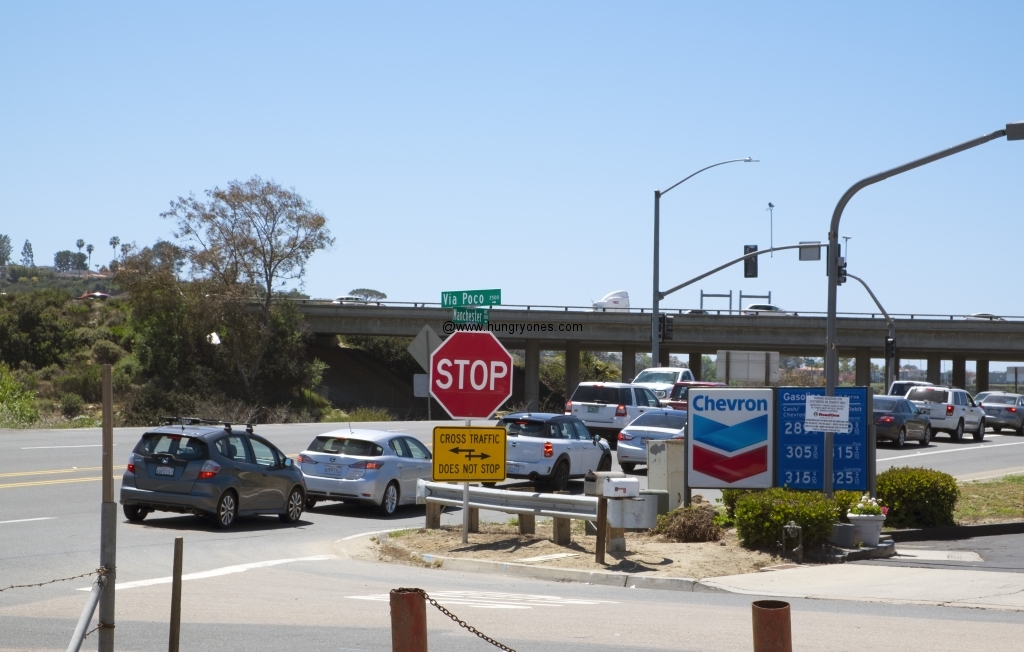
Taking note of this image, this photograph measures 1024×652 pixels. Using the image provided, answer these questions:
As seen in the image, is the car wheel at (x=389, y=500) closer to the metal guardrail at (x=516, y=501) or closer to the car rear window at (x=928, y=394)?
the metal guardrail at (x=516, y=501)

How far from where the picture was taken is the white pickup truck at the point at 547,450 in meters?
23.0

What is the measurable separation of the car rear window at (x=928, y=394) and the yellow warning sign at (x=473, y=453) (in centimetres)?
3088

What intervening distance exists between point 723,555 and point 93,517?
9626 millimetres

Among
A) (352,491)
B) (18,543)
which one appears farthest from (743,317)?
(18,543)

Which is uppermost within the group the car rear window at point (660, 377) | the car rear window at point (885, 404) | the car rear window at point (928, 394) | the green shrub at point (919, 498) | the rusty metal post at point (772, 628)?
the car rear window at point (660, 377)

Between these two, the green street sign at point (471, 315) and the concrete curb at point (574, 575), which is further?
the green street sign at point (471, 315)

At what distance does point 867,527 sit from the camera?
1467 centimetres

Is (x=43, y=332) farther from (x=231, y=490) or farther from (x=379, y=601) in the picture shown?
(x=379, y=601)

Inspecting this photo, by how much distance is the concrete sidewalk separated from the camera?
36.6ft

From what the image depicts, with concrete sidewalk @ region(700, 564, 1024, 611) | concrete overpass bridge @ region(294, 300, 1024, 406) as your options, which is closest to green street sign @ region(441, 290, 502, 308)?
concrete sidewalk @ region(700, 564, 1024, 611)

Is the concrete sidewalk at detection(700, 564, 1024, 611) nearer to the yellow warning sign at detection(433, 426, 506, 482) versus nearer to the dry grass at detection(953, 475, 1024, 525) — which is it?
the yellow warning sign at detection(433, 426, 506, 482)

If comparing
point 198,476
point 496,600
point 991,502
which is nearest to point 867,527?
point 496,600

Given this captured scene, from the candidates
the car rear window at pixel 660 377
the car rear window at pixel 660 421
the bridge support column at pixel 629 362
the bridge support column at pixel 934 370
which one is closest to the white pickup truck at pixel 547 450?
the car rear window at pixel 660 421

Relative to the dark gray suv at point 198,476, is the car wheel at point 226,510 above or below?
below
